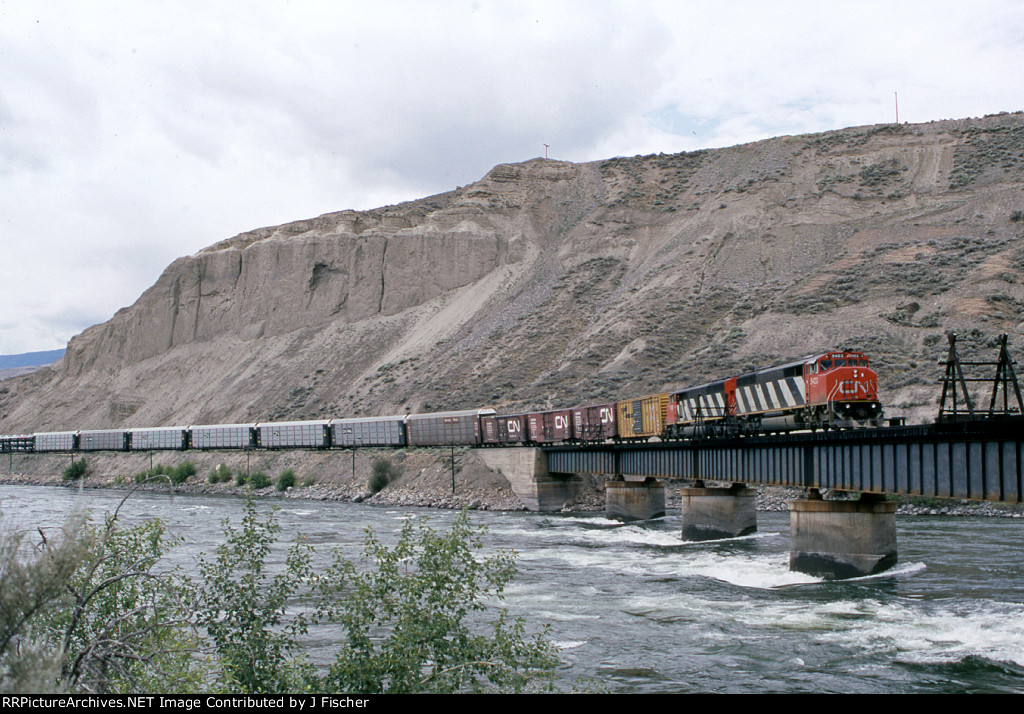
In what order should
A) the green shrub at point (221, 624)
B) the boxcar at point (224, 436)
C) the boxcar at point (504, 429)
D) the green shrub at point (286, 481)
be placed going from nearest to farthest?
the green shrub at point (221, 624) < the boxcar at point (504, 429) < the green shrub at point (286, 481) < the boxcar at point (224, 436)

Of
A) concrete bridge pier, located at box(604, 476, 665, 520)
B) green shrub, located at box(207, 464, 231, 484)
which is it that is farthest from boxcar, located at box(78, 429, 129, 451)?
concrete bridge pier, located at box(604, 476, 665, 520)

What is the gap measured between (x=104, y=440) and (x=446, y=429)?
173ft

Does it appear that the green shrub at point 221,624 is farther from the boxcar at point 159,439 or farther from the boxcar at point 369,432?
the boxcar at point 159,439

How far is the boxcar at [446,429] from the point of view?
69250 millimetres

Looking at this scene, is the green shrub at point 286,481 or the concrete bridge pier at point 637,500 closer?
the concrete bridge pier at point 637,500

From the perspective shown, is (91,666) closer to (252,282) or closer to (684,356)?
(684,356)

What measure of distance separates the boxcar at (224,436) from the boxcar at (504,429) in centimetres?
3169

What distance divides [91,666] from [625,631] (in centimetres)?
1473

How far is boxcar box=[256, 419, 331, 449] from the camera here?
272ft

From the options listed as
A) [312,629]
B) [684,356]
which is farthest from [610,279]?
[312,629]

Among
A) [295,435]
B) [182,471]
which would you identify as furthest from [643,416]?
[182,471]

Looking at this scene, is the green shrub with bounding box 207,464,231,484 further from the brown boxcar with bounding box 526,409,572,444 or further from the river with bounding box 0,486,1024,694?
the river with bounding box 0,486,1024,694

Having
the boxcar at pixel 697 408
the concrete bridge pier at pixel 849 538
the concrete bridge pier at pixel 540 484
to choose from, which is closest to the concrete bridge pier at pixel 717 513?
the boxcar at pixel 697 408

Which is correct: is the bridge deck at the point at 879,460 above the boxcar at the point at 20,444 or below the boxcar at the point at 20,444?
above
